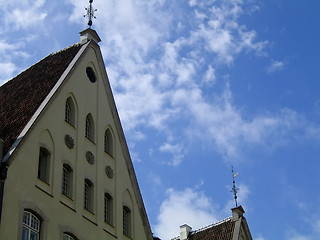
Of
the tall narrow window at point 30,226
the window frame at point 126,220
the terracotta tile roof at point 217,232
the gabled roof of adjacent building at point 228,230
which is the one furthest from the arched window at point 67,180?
the terracotta tile roof at point 217,232

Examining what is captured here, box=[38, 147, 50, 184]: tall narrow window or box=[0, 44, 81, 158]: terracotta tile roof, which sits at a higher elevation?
box=[0, 44, 81, 158]: terracotta tile roof

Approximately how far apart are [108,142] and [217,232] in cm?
1420

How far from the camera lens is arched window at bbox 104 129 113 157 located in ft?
113

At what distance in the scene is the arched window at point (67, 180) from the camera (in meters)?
29.4

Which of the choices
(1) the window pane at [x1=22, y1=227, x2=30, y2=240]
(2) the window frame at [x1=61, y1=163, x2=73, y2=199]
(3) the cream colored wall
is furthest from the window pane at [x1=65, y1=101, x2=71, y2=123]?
(1) the window pane at [x1=22, y1=227, x2=30, y2=240]

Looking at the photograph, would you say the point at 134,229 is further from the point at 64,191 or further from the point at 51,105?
the point at 51,105

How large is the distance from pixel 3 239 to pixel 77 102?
392 inches

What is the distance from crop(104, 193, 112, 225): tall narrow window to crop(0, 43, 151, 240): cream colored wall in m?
0.23

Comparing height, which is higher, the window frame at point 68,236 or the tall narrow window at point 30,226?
the window frame at point 68,236

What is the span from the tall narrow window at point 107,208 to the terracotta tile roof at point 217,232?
13832mm

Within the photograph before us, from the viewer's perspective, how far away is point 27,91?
3356 cm

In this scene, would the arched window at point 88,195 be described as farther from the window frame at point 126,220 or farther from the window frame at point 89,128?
the window frame at point 126,220

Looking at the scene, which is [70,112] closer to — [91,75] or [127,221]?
[91,75]

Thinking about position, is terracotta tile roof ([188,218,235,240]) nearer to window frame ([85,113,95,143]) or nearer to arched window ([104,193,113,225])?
arched window ([104,193,113,225])
